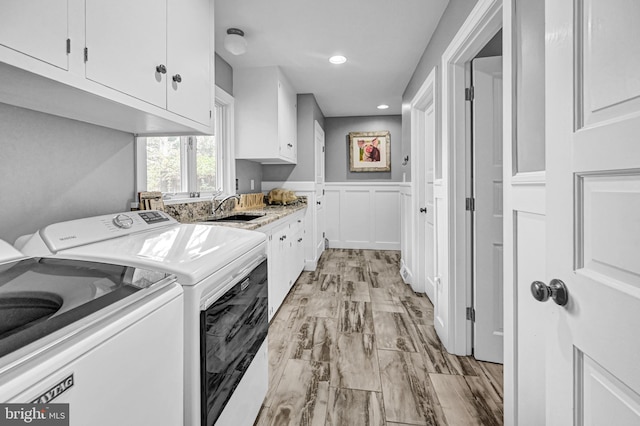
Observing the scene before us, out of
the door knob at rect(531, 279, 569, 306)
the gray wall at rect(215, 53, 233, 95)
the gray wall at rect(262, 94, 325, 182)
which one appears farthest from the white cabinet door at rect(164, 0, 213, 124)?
the gray wall at rect(262, 94, 325, 182)

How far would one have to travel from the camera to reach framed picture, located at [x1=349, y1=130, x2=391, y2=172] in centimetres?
564

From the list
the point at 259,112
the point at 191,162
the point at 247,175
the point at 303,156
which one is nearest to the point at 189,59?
the point at 191,162

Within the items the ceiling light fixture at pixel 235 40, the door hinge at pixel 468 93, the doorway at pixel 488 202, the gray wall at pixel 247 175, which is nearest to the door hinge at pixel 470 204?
the doorway at pixel 488 202

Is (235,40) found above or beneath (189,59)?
above

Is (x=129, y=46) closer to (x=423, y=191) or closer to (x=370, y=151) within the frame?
(x=423, y=191)

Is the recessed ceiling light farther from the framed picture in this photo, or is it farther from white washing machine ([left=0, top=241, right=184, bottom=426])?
white washing machine ([left=0, top=241, right=184, bottom=426])

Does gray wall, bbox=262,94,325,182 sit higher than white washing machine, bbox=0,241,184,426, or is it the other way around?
gray wall, bbox=262,94,325,182

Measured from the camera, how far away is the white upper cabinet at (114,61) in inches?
31.8

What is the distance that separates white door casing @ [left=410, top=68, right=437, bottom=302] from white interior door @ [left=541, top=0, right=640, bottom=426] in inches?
88.1

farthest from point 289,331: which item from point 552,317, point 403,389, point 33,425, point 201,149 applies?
point 33,425

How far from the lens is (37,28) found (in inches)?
31.8

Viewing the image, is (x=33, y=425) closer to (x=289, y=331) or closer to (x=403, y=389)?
(x=403, y=389)

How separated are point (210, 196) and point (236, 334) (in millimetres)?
1831

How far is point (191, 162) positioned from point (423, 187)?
2261 mm
